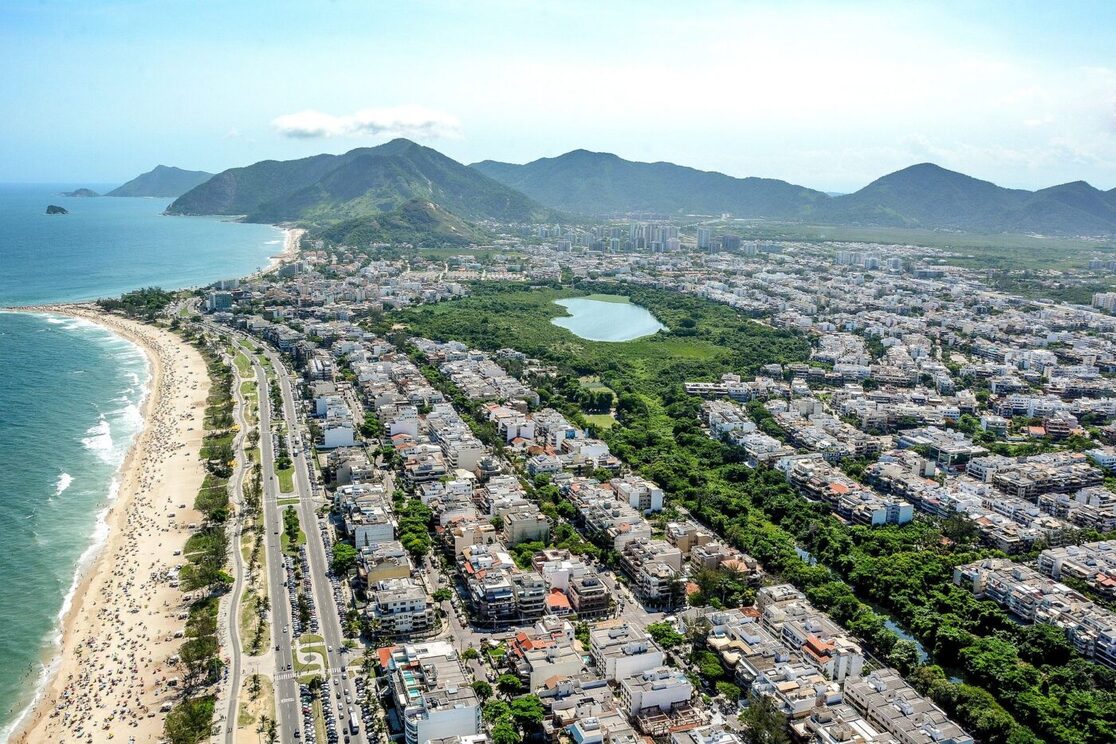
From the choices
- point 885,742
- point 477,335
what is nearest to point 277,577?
point 885,742

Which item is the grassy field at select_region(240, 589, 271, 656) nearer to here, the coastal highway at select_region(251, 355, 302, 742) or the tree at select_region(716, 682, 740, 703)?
the coastal highway at select_region(251, 355, 302, 742)

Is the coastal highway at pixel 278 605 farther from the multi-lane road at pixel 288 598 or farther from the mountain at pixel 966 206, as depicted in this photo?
the mountain at pixel 966 206

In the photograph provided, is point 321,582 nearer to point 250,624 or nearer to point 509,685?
point 250,624

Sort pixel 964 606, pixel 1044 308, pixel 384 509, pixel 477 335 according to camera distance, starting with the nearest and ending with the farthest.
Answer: pixel 964 606, pixel 384 509, pixel 477 335, pixel 1044 308

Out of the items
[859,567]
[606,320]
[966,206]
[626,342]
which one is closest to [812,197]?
[966,206]

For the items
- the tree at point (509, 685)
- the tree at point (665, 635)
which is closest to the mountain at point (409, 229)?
the tree at point (665, 635)

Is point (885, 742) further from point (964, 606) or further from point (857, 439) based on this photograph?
point (857, 439)
